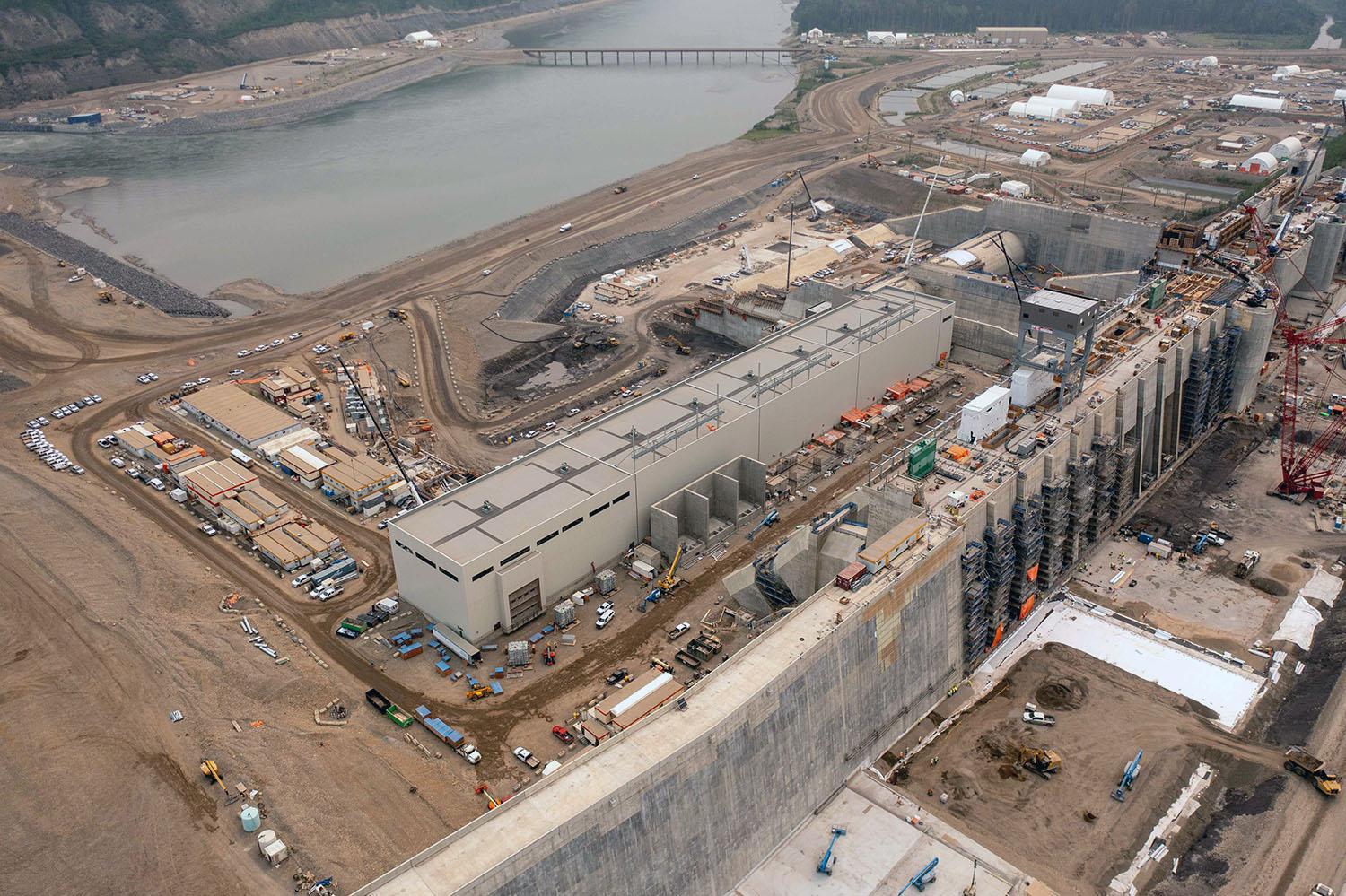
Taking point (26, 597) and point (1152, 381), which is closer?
point (26, 597)

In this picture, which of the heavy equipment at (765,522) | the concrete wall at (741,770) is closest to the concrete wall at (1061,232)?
the heavy equipment at (765,522)

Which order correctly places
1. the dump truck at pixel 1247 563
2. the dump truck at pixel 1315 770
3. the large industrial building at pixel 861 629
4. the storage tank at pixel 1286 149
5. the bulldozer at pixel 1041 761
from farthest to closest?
the storage tank at pixel 1286 149
the dump truck at pixel 1247 563
the bulldozer at pixel 1041 761
the dump truck at pixel 1315 770
the large industrial building at pixel 861 629

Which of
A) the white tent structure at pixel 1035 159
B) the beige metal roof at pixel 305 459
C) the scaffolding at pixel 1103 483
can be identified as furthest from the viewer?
the white tent structure at pixel 1035 159

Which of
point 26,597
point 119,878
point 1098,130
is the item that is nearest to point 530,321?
point 26,597

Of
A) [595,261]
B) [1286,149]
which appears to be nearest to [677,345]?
[595,261]

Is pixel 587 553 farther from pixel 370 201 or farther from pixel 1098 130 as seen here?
pixel 1098 130

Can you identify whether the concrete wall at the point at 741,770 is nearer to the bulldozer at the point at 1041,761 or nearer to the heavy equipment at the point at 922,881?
the bulldozer at the point at 1041,761

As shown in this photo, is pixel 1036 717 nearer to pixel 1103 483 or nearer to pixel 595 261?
pixel 1103 483

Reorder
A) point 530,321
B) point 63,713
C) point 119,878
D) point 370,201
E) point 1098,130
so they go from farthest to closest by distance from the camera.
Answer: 1. point 1098,130
2. point 370,201
3. point 530,321
4. point 63,713
5. point 119,878
